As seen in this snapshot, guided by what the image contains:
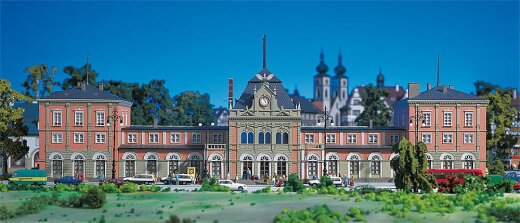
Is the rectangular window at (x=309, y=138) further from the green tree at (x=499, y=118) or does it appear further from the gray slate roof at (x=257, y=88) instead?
the green tree at (x=499, y=118)

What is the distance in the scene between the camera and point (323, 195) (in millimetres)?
62719

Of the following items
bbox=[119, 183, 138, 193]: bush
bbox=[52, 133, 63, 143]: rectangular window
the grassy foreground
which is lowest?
the grassy foreground

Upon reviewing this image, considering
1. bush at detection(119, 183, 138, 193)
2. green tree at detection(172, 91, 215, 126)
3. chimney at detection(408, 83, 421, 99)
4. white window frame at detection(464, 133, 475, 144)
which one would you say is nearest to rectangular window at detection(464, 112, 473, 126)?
white window frame at detection(464, 133, 475, 144)

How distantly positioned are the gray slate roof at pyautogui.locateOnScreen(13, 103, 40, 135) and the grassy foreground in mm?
57850

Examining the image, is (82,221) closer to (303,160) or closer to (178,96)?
(303,160)

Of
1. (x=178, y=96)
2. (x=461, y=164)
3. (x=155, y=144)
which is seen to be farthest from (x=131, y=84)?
(x=461, y=164)

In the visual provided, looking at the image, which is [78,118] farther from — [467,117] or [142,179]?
[467,117]

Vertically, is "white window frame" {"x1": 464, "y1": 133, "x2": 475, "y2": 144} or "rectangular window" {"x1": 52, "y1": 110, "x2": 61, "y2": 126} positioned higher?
"rectangular window" {"x1": 52, "y1": 110, "x2": 61, "y2": 126}

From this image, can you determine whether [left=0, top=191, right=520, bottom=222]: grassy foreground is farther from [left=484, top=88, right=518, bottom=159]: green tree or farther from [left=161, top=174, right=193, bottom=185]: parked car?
[left=484, top=88, right=518, bottom=159]: green tree

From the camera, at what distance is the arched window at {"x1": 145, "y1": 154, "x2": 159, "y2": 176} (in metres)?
97.8

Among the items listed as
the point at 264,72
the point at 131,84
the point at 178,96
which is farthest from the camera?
the point at 178,96

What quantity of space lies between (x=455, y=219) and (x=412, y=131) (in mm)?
44047

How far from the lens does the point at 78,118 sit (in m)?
98.1

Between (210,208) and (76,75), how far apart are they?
76.7m
